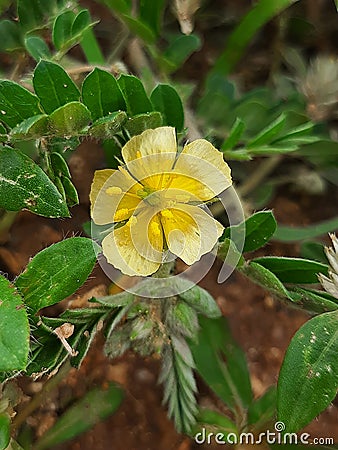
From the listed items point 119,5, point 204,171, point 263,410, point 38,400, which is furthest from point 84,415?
point 119,5

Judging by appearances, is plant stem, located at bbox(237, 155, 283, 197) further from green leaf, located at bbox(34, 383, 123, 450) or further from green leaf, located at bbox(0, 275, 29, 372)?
green leaf, located at bbox(0, 275, 29, 372)

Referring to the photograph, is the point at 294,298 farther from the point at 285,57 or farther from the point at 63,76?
the point at 285,57

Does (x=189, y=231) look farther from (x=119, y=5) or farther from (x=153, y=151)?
(x=119, y=5)

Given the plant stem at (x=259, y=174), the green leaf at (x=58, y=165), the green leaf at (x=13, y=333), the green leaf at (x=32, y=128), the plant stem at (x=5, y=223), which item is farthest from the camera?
the plant stem at (x=259, y=174)

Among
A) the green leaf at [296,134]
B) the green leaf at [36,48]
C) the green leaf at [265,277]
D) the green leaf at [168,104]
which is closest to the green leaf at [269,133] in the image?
the green leaf at [296,134]

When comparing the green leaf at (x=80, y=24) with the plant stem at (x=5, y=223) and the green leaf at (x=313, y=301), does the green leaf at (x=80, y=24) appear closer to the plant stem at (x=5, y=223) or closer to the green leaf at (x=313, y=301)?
the plant stem at (x=5, y=223)

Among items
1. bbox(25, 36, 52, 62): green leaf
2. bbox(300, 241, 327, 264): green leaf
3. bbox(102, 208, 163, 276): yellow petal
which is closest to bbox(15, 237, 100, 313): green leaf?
bbox(102, 208, 163, 276): yellow petal
